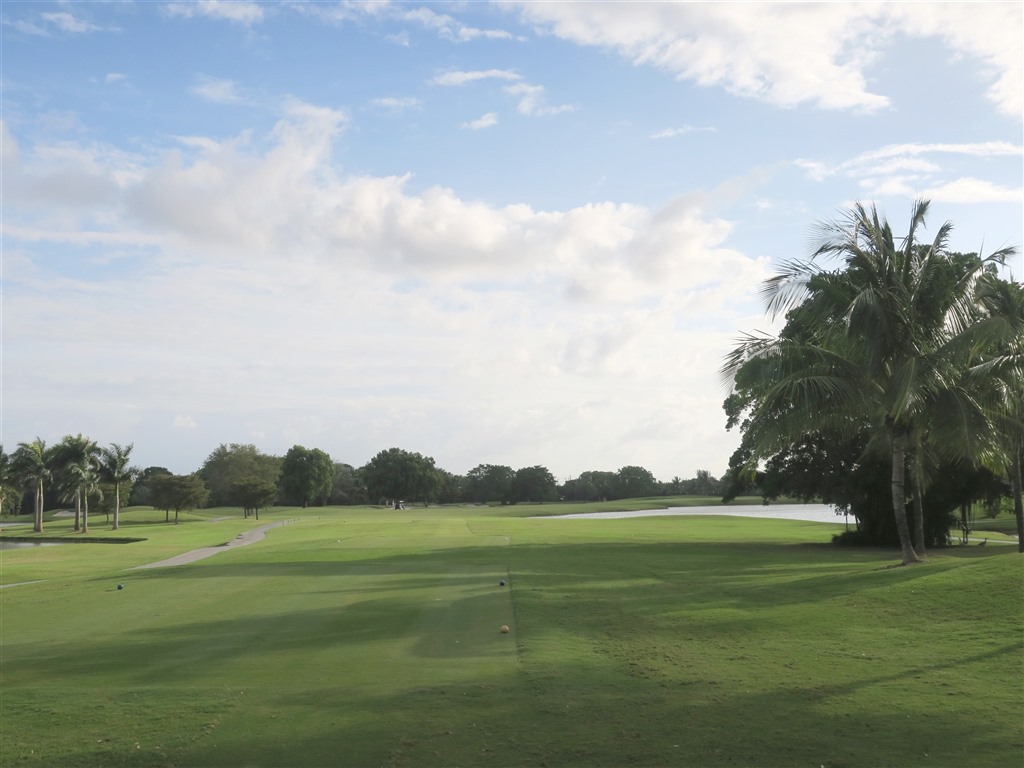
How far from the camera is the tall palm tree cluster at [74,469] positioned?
80.1 metres

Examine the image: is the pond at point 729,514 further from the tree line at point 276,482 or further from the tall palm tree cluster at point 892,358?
the tall palm tree cluster at point 892,358

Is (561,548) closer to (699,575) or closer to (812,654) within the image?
(699,575)

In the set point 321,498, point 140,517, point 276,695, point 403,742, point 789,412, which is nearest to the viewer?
point 403,742

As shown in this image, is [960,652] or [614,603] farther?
[614,603]

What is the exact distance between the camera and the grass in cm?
891

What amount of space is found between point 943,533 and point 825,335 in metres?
21.1

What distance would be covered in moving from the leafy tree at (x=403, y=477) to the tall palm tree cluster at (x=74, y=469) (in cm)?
6140

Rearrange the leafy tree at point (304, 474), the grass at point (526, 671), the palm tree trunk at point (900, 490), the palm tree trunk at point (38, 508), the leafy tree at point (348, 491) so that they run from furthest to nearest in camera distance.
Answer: the leafy tree at point (348, 491), the leafy tree at point (304, 474), the palm tree trunk at point (38, 508), the palm tree trunk at point (900, 490), the grass at point (526, 671)

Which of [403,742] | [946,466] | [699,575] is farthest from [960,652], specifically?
[946,466]

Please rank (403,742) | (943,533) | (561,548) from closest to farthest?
(403,742) < (561,548) < (943,533)

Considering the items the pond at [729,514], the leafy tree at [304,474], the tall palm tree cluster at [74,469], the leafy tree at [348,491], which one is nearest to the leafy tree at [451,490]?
the leafy tree at [348,491]

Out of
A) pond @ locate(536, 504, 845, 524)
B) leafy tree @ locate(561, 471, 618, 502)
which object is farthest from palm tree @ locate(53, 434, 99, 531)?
leafy tree @ locate(561, 471, 618, 502)

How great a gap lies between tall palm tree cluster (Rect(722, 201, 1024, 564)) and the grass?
4.64 meters

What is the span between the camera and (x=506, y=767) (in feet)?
26.9
